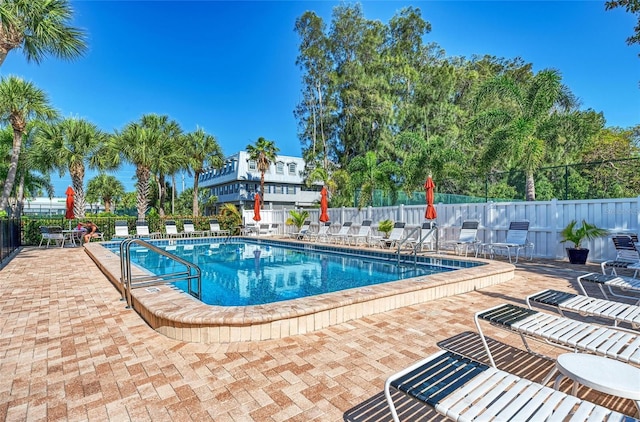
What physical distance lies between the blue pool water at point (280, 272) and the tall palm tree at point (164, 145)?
871cm

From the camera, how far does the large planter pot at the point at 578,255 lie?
8469 mm

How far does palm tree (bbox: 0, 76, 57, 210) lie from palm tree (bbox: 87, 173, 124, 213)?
28047mm

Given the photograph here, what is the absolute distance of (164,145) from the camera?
66.1 ft

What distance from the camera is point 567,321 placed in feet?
8.77

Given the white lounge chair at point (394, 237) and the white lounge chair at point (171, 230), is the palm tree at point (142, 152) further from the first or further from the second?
the white lounge chair at point (394, 237)

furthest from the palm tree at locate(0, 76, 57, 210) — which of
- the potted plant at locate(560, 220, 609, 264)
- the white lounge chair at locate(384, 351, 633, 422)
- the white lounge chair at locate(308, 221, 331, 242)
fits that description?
the potted plant at locate(560, 220, 609, 264)

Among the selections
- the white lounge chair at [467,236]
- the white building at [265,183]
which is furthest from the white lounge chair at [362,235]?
the white building at [265,183]

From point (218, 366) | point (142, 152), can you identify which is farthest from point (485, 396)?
point (142, 152)

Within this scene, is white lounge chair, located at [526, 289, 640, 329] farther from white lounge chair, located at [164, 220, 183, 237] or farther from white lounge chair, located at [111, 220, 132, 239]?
white lounge chair, located at [164, 220, 183, 237]

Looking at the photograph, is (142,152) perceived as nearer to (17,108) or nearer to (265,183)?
(17,108)

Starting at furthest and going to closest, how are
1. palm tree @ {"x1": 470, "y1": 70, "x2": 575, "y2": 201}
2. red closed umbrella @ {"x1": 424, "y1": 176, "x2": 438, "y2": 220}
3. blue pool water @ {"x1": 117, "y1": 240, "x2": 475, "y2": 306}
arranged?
palm tree @ {"x1": 470, "y1": 70, "x2": 575, "y2": 201}
red closed umbrella @ {"x1": 424, "y1": 176, "x2": 438, "y2": 220}
blue pool water @ {"x1": 117, "y1": 240, "x2": 475, "y2": 306}

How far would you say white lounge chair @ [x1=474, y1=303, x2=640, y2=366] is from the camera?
7.09 ft

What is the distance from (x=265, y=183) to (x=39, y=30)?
91.2 ft

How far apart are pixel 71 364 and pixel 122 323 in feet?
3.72
